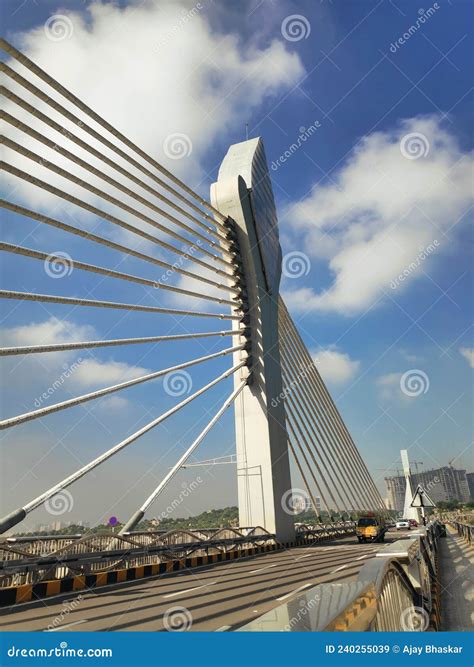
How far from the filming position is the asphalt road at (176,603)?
17.2 ft

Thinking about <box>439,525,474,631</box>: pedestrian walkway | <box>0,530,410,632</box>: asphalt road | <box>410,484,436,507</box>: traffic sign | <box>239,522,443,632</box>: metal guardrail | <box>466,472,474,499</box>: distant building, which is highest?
<box>466,472,474,499</box>: distant building

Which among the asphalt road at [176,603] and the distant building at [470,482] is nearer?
the asphalt road at [176,603]

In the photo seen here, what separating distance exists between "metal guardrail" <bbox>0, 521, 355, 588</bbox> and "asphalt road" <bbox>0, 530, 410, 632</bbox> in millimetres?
559

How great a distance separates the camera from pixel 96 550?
377 inches

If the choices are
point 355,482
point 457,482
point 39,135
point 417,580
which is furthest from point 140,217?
point 457,482

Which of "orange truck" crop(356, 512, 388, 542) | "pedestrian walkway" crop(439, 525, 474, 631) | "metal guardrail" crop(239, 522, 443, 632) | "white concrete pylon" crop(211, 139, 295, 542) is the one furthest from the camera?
"orange truck" crop(356, 512, 388, 542)

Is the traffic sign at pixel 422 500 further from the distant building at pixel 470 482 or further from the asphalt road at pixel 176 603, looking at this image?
the distant building at pixel 470 482

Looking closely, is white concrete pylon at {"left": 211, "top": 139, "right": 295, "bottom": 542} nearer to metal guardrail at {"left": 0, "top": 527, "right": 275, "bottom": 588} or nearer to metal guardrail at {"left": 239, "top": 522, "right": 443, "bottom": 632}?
metal guardrail at {"left": 0, "top": 527, "right": 275, "bottom": 588}

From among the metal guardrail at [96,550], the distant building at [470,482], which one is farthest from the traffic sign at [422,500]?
A: the distant building at [470,482]

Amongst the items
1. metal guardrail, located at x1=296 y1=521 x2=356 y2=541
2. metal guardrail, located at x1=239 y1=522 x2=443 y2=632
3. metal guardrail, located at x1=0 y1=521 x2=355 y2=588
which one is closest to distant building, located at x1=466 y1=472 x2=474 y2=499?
metal guardrail, located at x1=296 y1=521 x2=356 y2=541

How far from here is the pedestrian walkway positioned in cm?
1005

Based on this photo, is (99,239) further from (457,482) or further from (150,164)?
(457,482)

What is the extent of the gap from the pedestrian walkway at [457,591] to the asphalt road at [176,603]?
224 centimetres

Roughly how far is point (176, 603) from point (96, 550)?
3.66 meters
